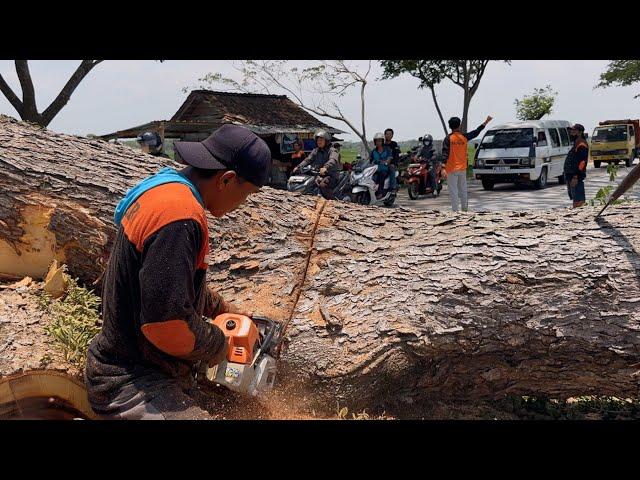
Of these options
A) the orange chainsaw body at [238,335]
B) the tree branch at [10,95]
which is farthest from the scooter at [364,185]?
the tree branch at [10,95]

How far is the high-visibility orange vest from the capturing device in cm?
981

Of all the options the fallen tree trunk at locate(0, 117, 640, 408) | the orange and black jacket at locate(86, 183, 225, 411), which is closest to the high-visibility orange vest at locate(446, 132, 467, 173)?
the fallen tree trunk at locate(0, 117, 640, 408)

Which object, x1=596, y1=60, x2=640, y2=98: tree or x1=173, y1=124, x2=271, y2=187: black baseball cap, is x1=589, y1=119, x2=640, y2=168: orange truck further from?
x1=173, y1=124, x2=271, y2=187: black baseball cap

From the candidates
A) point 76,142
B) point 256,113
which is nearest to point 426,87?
point 256,113

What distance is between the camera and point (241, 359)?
230 centimetres

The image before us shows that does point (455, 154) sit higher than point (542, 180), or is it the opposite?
point (455, 154)

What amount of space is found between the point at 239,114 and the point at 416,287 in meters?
16.3

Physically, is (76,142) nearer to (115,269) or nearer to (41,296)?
(41,296)

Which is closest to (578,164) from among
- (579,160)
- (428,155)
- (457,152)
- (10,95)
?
(579,160)

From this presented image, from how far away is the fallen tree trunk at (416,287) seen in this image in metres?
2.90

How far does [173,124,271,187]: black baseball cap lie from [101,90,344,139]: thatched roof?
14310 mm

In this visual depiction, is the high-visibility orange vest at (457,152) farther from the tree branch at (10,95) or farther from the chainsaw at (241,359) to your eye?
the tree branch at (10,95)

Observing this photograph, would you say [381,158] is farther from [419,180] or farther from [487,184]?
[487,184]
